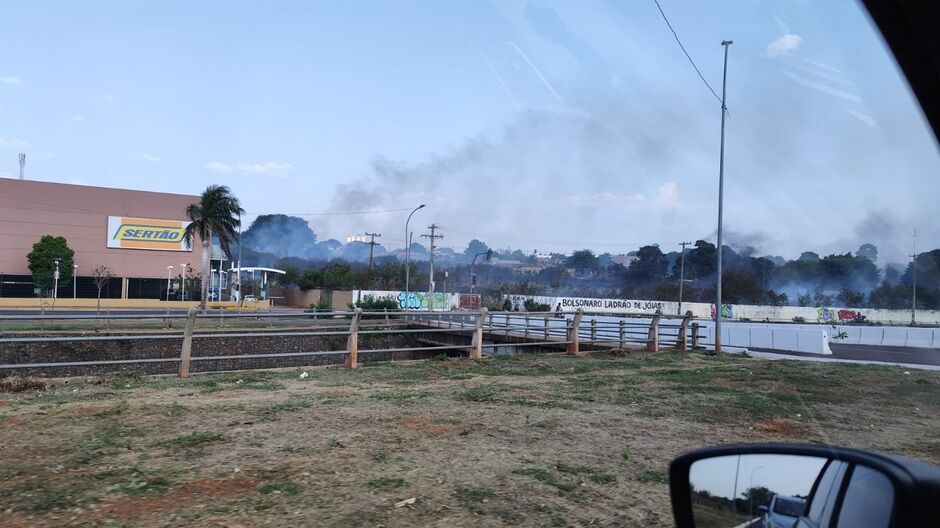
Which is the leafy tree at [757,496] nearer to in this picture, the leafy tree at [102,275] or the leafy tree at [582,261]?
the leafy tree at [102,275]

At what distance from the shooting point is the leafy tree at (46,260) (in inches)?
1998

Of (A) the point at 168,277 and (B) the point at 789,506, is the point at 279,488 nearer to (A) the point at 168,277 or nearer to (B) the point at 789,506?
(B) the point at 789,506

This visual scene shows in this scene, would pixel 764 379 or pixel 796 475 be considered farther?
pixel 764 379

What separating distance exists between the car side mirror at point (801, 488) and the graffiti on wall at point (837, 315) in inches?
920

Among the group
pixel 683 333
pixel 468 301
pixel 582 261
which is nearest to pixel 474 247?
pixel 582 261

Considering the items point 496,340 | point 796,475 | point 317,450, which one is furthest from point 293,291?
point 796,475

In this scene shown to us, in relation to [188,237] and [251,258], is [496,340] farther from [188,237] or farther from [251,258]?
[251,258]

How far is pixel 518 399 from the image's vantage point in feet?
30.6

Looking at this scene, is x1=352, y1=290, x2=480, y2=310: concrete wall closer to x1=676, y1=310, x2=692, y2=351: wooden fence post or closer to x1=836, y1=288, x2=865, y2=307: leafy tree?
x1=836, y1=288, x2=865, y2=307: leafy tree

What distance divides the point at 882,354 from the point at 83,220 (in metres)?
56.2

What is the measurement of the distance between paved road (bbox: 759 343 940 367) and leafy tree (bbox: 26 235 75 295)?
4915cm

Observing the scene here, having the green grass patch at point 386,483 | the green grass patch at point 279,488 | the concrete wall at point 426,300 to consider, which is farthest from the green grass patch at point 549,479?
the concrete wall at point 426,300

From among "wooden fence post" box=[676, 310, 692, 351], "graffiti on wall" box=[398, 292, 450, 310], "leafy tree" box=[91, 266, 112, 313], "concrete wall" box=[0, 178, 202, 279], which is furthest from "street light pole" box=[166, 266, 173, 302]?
"wooden fence post" box=[676, 310, 692, 351]

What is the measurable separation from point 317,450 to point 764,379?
914cm
